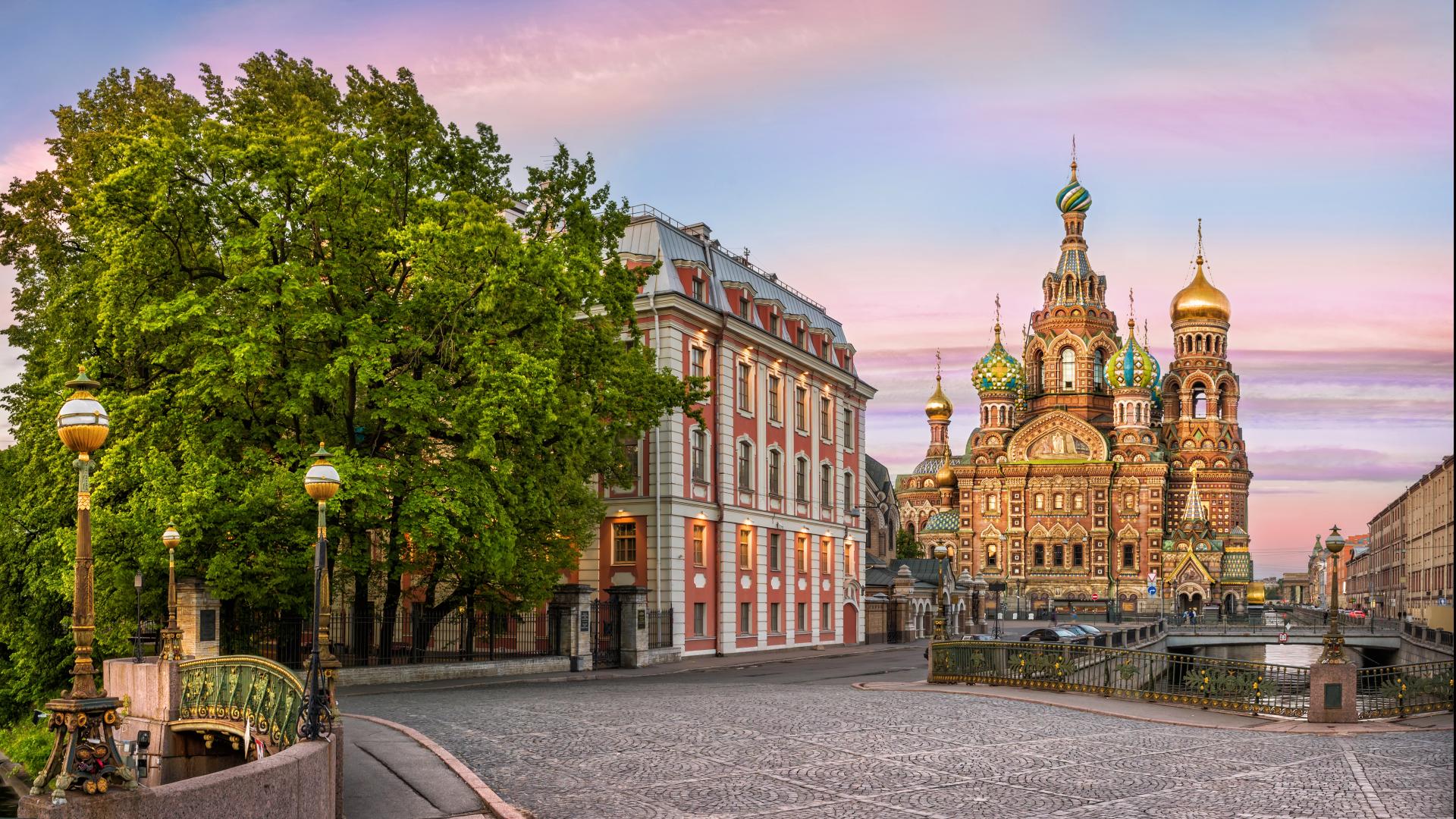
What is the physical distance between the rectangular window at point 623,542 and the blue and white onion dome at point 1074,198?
106 m

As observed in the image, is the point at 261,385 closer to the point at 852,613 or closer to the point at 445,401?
the point at 445,401

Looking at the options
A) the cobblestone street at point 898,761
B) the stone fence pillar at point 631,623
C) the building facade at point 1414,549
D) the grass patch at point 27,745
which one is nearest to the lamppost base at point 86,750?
the cobblestone street at point 898,761

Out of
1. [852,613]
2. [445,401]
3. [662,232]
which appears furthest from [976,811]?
[852,613]

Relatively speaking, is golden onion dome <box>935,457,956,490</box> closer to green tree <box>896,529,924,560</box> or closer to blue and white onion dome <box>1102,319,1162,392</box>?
green tree <box>896,529,924,560</box>

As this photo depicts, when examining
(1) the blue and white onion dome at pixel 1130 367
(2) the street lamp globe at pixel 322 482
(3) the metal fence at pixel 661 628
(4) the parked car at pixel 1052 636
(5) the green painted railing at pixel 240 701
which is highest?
(1) the blue and white onion dome at pixel 1130 367

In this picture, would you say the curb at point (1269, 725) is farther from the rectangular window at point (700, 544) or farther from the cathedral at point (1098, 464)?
the cathedral at point (1098, 464)

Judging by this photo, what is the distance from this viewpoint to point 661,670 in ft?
112

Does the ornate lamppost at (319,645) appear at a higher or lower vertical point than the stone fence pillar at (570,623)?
higher

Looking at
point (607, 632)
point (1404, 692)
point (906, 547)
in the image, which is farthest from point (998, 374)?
point (1404, 692)

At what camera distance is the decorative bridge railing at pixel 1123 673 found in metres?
23.3

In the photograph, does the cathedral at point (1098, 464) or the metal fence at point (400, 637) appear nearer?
the metal fence at point (400, 637)

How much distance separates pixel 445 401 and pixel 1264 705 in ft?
57.0

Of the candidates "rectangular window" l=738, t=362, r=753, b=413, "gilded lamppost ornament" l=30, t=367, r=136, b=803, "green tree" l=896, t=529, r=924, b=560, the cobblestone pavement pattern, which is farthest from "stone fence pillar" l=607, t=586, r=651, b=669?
"green tree" l=896, t=529, r=924, b=560

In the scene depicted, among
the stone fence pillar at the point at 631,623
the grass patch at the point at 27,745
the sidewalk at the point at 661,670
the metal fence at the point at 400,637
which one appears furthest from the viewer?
the stone fence pillar at the point at 631,623
